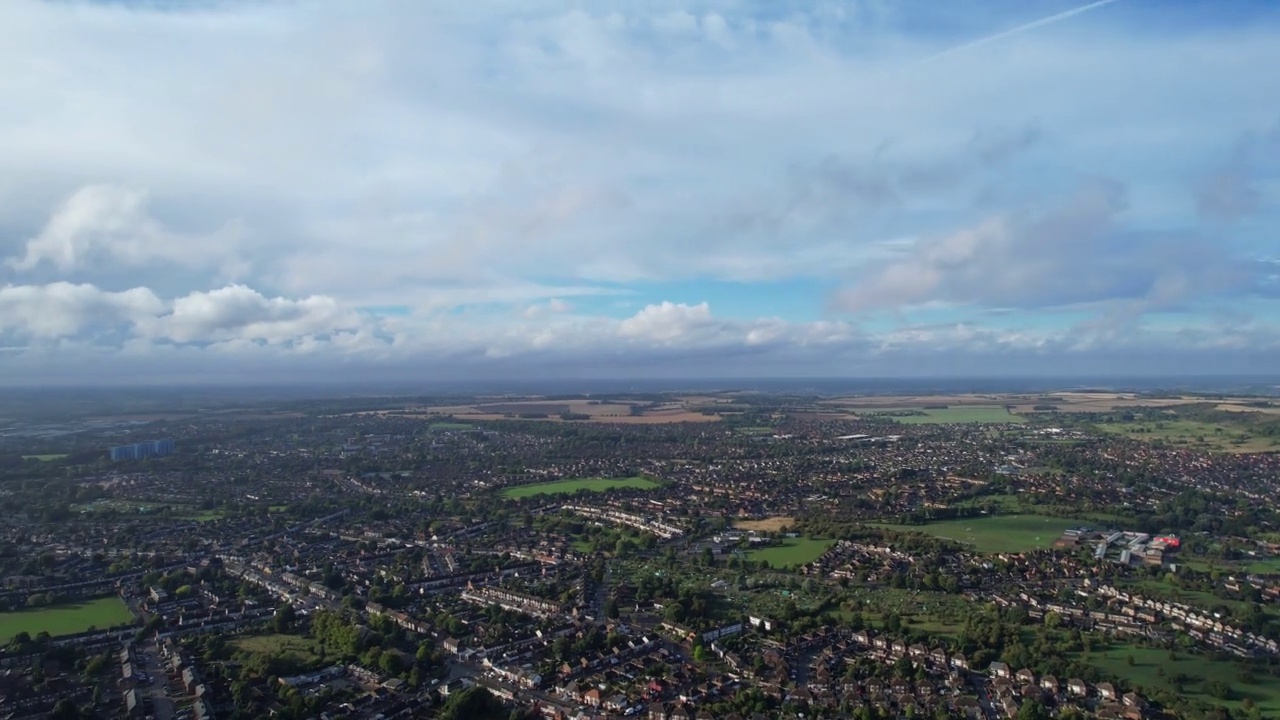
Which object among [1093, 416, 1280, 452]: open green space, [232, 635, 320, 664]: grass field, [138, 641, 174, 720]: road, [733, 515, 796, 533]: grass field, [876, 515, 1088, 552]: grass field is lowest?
[138, 641, 174, 720]: road

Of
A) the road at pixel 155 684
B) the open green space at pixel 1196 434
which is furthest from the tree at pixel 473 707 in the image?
the open green space at pixel 1196 434

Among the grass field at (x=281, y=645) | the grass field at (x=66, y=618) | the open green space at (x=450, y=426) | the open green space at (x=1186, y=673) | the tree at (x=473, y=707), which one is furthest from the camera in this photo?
the open green space at (x=450, y=426)

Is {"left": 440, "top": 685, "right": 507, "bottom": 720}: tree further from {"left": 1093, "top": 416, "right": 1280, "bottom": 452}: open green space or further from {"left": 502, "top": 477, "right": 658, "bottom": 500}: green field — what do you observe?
{"left": 1093, "top": 416, "right": 1280, "bottom": 452}: open green space

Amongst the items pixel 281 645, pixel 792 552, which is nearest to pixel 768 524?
pixel 792 552

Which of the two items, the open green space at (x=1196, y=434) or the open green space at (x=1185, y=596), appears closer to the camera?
the open green space at (x=1185, y=596)

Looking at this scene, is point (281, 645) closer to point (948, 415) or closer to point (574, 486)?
point (574, 486)

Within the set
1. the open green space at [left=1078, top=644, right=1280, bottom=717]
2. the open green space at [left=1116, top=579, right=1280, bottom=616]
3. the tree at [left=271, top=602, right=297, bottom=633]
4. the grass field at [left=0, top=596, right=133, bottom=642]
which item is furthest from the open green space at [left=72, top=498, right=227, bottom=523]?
the open green space at [left=1116, top=579, right=1280, bottom=616]

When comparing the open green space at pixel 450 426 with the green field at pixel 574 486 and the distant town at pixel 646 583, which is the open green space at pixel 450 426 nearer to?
the distant town at pixel 646 583
